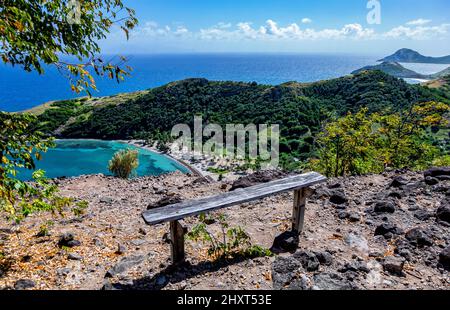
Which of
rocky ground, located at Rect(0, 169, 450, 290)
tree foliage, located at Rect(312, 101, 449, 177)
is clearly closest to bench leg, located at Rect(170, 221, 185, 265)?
rocky ground, located at Rect(0, 169, 450, 290)

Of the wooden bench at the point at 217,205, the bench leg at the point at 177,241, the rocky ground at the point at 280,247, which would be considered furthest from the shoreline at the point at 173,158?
the bench leg at the point at 177,241

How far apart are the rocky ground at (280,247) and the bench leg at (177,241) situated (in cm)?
14

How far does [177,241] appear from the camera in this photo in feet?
13.3

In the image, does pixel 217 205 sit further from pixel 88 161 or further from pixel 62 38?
pixel 88 161

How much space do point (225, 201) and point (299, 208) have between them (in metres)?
1.47

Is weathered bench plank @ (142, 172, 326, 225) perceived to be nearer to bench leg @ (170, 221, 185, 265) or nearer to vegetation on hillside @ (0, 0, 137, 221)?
bench leg @ (170, 221, 185, 265)

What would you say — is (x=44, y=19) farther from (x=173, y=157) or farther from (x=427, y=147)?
(x=173, y=157)

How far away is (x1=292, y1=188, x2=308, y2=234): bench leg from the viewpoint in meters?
4.90

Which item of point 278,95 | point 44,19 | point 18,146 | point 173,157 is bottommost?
point 173,157

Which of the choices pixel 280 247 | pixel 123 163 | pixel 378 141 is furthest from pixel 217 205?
pixel 123 163

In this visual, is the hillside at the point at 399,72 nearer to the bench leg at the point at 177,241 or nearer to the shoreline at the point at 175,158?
the shoreline at the point at 175,158

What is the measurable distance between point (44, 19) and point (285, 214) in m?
4.96
